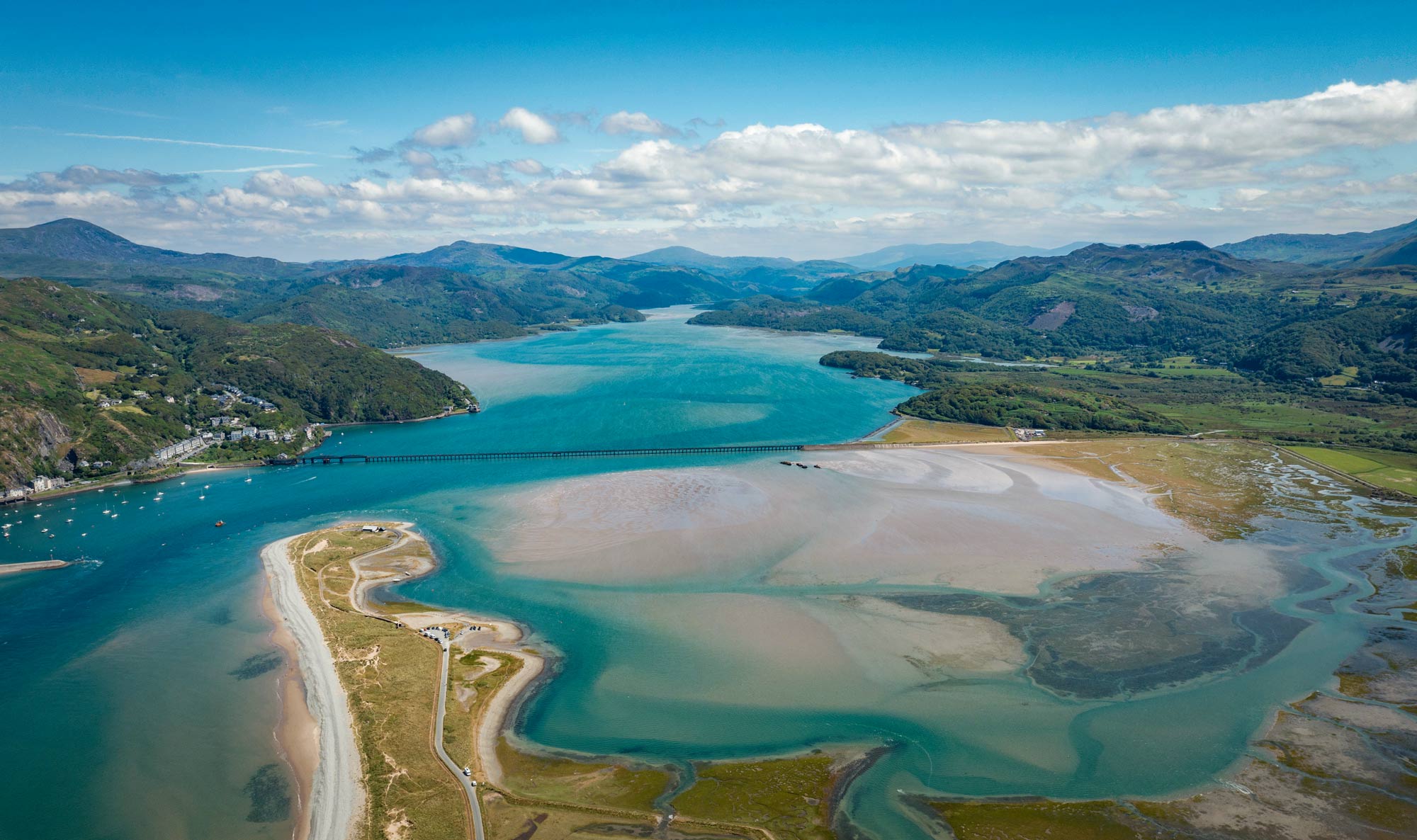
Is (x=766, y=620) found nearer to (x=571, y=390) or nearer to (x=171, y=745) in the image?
(x=171, y=745)

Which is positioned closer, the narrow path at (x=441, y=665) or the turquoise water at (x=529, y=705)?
the narrow path at (x=441, y=665)

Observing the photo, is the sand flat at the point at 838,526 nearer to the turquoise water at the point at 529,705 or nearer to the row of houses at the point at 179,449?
the turquoise water at the point at 529,705

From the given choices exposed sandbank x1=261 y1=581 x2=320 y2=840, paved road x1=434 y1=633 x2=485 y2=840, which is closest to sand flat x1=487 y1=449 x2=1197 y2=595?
paved road x1=434 y1=633 x2=485 y2=840

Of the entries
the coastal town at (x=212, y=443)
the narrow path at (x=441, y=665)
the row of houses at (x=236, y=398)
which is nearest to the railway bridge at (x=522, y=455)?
the coastal town at (x=212, y=443)

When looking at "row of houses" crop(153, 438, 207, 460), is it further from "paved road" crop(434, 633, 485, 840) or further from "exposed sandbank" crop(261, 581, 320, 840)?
"paved road" crop(434, 633, 485, 840)

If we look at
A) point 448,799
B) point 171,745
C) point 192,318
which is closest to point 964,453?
point 448,799
